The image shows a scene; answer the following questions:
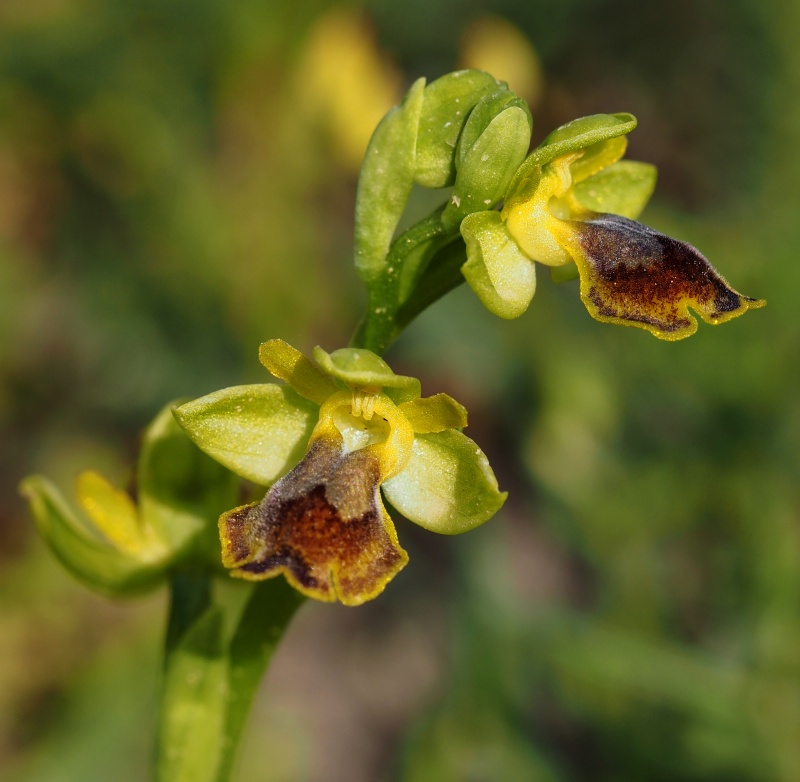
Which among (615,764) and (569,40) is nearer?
(615,764)

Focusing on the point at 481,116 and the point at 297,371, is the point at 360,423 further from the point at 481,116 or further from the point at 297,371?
the point at 481,116

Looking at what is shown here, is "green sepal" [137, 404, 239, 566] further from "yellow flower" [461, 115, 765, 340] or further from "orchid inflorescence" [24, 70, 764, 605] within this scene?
"yellow flower" [461, 115, 765, 340]

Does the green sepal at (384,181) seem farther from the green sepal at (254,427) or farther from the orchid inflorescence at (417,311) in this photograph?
the green sepal at (254,427)

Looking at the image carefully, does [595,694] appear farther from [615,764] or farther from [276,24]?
[276,24]

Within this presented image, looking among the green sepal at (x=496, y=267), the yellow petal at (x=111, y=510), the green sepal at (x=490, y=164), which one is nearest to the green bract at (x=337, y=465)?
the green sepal at (x=496, y=267)

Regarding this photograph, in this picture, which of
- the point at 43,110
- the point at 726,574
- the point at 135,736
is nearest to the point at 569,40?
the point at 43,110

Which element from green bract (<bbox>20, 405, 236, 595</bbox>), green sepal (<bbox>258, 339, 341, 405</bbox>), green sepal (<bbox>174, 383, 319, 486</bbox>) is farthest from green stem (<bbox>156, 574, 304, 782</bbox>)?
green sepal (<bbox>258, 339, 341, 405</bbox>)

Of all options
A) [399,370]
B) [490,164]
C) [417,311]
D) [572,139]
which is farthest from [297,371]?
[399,370]
